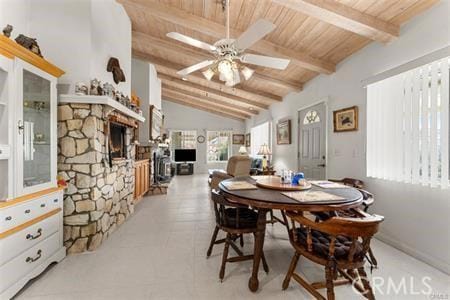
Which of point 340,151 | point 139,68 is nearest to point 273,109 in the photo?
point 340,151

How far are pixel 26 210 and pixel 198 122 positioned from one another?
26.9 feet

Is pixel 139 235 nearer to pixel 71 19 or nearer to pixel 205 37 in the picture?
pixel 71 19

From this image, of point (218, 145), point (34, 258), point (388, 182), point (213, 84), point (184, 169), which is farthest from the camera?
point (218, 145)

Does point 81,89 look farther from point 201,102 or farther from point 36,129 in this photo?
point 201,102

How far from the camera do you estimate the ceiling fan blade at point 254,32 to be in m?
1.81

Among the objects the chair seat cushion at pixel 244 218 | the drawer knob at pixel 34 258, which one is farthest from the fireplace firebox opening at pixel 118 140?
the chair seat cushion at pixel 244 218

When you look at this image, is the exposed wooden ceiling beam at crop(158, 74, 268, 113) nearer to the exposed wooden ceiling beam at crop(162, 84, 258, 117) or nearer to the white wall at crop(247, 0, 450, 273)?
the exposed wooden ceiling beam at crop(162, 84, 258, 117)

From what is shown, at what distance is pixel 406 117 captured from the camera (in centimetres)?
237

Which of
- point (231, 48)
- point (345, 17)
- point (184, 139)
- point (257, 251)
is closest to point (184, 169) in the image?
point (184, 139)

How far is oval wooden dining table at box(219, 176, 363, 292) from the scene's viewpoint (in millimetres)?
1540

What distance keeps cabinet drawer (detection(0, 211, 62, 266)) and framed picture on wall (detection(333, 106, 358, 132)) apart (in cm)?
389

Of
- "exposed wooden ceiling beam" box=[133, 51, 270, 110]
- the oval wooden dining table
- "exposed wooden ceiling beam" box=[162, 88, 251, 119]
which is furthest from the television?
the oval wooden dining table

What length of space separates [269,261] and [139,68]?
5.58 metres

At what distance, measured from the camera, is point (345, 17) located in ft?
7.64
